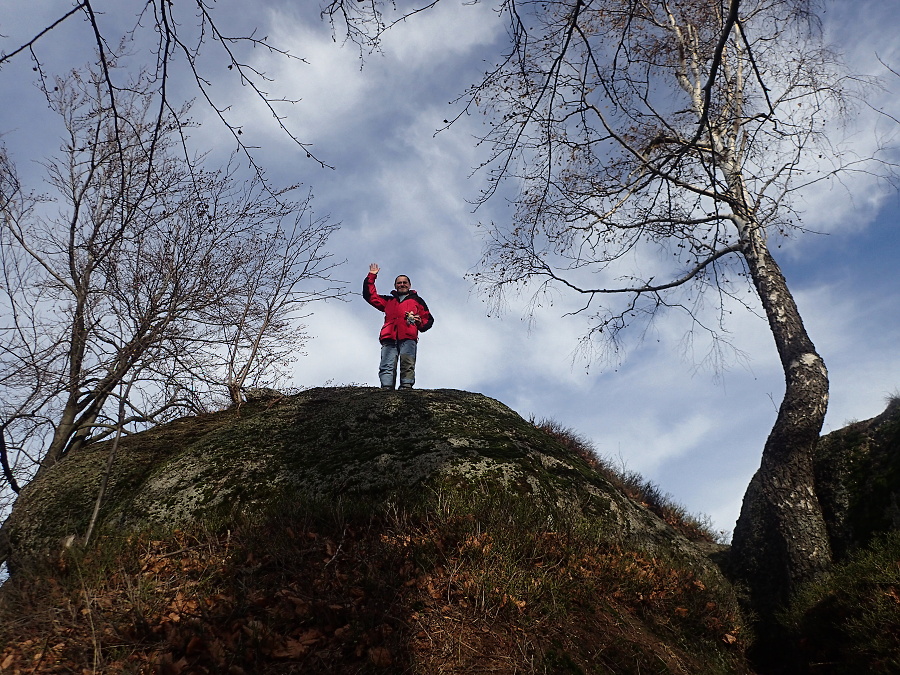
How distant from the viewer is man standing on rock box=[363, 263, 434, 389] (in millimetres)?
9039

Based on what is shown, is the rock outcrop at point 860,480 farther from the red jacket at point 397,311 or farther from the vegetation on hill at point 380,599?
the red jacket at point 397,311

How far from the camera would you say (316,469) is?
5.32 m

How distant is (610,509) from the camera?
5398 mm

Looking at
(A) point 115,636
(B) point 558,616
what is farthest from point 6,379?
(B) point 558,616

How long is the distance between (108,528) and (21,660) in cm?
163

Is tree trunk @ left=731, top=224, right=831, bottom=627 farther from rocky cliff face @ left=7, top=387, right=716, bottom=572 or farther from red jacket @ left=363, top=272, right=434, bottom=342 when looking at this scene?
red jacket @ left=363, top=272, right=434, bottom=342

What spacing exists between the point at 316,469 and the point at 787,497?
4.90 metres

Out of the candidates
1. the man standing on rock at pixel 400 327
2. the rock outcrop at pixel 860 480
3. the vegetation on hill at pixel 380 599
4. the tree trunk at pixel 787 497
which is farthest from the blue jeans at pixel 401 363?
the rock outcrop at pixel 860 480

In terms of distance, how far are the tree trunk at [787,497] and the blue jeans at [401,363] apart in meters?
5.17

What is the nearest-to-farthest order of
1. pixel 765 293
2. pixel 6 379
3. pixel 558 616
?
pixel 558 616
pixel 6 379
pixel 765 293

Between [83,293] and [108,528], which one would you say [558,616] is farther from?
[83,293]

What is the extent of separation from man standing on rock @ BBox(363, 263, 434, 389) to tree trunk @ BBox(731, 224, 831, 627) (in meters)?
5.19

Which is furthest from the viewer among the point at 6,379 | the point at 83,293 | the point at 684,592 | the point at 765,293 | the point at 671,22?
the point at 671,22

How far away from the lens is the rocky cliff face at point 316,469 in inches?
199
